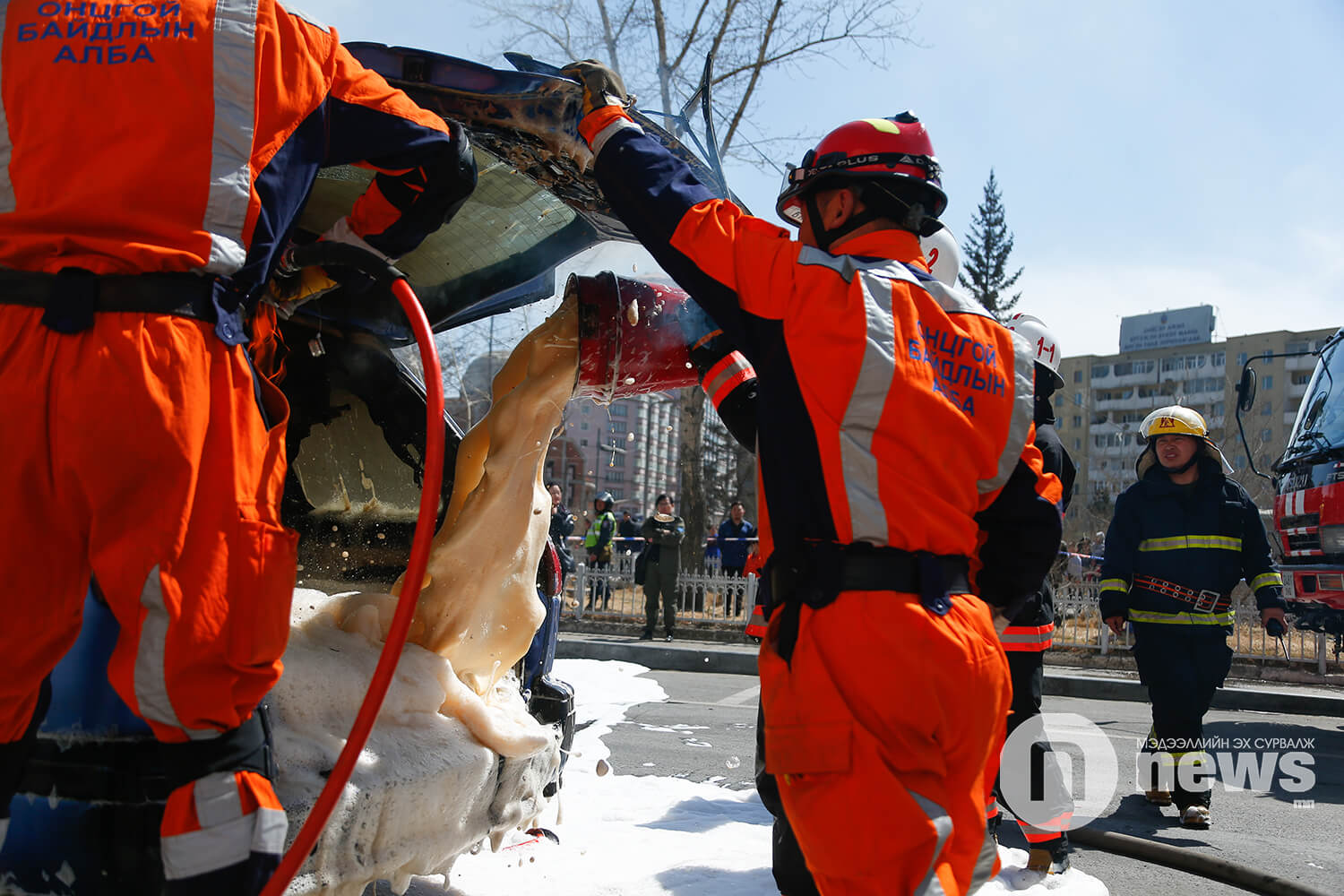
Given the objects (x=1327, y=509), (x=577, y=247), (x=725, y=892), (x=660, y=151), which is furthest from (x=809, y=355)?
(x=1327, y=509)

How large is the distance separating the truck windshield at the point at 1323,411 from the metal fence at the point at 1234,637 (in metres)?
2.98

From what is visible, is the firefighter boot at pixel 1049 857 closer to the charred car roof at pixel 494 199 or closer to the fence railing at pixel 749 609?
the charred car roof at pixel 494 199

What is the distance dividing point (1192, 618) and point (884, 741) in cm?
384

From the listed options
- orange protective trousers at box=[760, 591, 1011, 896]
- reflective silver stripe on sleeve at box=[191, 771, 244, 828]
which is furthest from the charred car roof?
reflective silver stripe on sleeve at box=[191, 771, 244, 828]

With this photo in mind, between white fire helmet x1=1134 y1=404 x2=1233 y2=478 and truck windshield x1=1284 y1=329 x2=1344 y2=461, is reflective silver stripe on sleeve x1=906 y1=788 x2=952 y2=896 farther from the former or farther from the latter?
truck windshield x1=1284 y1=329 x2=1344 y2=461

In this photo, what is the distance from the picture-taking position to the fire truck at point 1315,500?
6.77 meters

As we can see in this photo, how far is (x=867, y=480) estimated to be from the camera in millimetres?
1812

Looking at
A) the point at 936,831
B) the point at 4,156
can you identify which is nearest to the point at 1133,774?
the point at 936,831

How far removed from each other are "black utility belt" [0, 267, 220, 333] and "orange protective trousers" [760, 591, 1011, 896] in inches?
45.6

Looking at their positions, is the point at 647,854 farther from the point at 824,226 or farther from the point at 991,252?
the point at 991,252

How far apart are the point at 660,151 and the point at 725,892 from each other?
221 centimetres

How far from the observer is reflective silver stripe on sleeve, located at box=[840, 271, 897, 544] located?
1.80 meters

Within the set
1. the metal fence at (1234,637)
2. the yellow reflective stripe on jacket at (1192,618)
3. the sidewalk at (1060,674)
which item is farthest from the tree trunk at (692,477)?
the yellow reflective stripe on jacket at (1192,618)

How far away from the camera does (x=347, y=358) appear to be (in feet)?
9.27
